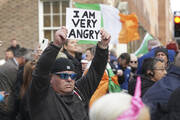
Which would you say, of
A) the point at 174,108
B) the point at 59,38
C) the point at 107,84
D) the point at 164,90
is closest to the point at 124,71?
the point at 107,84

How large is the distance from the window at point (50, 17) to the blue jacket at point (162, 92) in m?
11.3

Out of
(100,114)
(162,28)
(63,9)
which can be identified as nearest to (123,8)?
(63,9)

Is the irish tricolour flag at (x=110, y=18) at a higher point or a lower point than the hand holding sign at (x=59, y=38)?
higher

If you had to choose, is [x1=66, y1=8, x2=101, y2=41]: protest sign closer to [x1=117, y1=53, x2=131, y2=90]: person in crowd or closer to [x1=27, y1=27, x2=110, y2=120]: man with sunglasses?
[x1=27, y1=27, x2=110, y2=120]: man with sunglasses

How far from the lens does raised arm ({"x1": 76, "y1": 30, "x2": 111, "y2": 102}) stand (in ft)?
14.4

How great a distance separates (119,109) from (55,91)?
194 cm

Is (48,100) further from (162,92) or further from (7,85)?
(7,85)

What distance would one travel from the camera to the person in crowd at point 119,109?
2.03 meters

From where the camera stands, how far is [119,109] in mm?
2051

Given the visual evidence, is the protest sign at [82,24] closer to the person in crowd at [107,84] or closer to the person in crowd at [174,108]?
the person in crowd at [107,84]

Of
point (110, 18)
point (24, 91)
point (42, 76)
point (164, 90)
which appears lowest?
point (24, 91)

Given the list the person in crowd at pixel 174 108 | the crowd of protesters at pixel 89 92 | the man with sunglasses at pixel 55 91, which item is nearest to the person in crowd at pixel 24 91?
the crowd of protesters at pixel 89 92

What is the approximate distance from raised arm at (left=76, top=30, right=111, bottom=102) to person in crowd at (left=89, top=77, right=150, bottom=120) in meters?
2.17

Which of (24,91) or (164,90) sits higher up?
(164,90)
